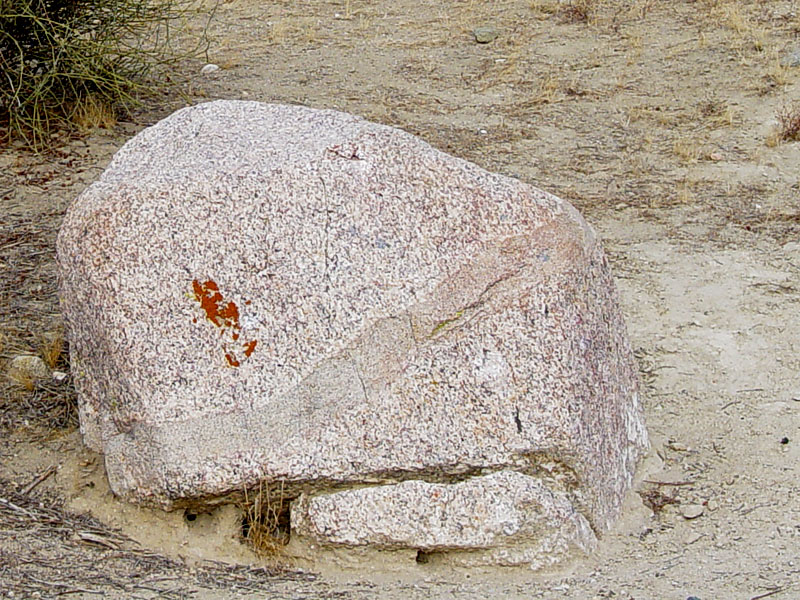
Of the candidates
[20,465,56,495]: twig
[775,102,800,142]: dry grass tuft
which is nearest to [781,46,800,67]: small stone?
[775,102,800,142]: dry grass tuft

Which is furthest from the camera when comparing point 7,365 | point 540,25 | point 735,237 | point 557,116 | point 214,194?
point 540,25

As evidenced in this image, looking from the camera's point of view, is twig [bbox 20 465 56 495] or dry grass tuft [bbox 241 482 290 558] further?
twig [bbox 20 465 56 495]

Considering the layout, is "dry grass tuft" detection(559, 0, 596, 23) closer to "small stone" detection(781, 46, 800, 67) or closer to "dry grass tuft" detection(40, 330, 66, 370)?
"small stone" detection(781, 46, 800, 67)

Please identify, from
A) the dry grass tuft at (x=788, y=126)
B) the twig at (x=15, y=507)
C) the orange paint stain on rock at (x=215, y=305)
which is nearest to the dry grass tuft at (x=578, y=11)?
the dry grass tuft at (x=788, y=126)

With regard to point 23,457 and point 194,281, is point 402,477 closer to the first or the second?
point 194,281

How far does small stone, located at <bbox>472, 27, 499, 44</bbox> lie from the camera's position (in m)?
A: 8.20

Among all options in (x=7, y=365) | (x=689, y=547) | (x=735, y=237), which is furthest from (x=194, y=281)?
(x=735, y=237)

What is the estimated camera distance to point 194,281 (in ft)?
10.2

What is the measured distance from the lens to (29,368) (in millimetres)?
3959

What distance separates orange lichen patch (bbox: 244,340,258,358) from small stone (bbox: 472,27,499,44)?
5541 mm

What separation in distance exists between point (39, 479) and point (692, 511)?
6.25 ft

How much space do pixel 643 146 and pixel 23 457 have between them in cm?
407

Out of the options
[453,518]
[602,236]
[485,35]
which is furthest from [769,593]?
[485,35]

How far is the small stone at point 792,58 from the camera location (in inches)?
291
